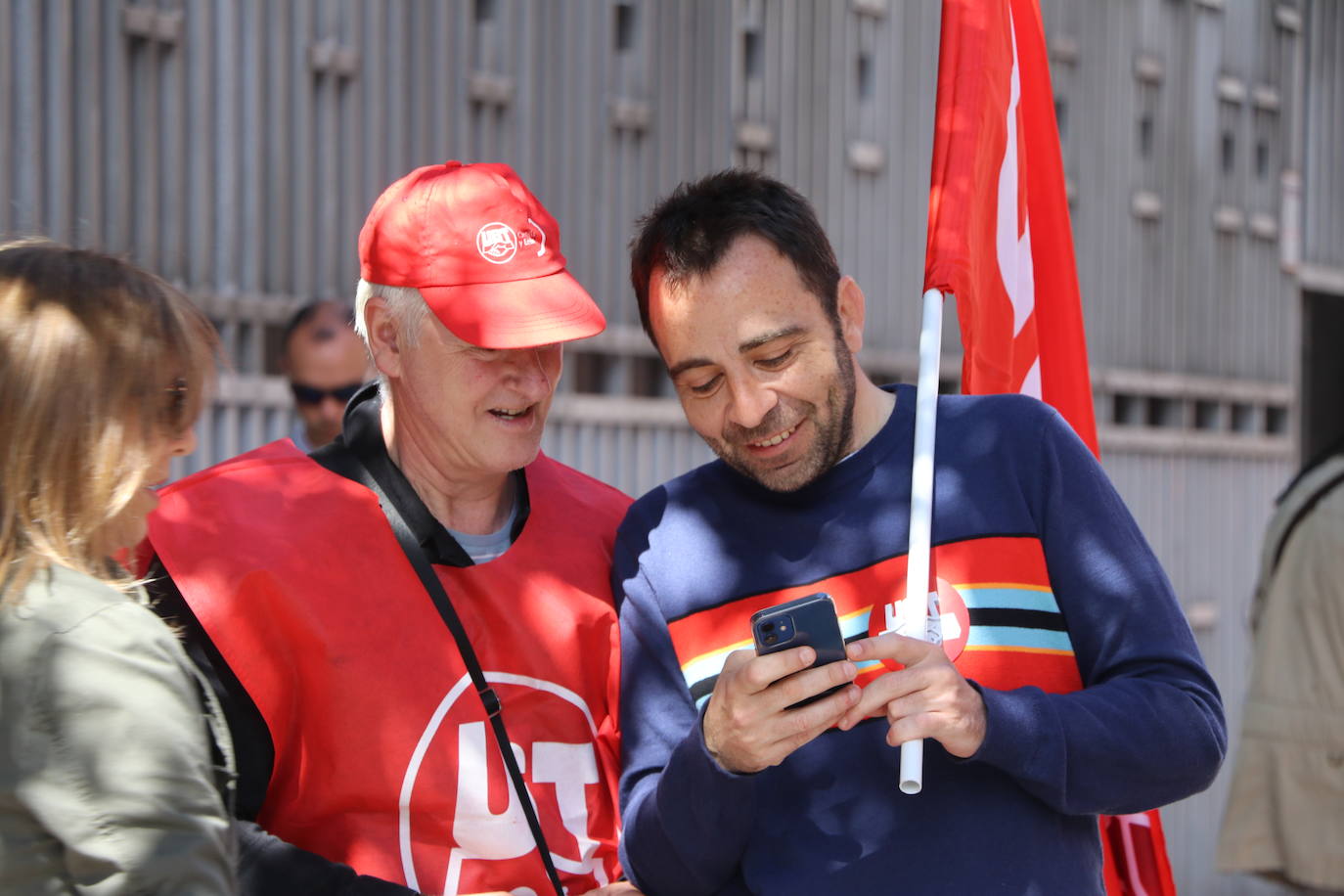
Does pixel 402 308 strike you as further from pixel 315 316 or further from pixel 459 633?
pixel 315 316

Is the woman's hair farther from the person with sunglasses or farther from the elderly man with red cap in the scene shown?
the person with sunglasses

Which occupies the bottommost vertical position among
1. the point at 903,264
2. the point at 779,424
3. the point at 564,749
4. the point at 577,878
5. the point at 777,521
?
the point at 577,878

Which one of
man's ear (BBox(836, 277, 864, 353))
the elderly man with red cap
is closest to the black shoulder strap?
the elderly man with red cap

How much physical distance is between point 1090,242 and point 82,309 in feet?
20.7

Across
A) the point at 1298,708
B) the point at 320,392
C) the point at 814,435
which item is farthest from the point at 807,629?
the point at 1298,708

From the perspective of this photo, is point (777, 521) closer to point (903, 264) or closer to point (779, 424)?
point (779, 424)

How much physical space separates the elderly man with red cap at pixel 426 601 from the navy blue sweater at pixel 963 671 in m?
0.14

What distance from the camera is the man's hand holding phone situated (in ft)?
6.73

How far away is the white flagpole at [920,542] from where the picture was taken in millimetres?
2111

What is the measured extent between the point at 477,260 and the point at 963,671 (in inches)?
→ 38.9

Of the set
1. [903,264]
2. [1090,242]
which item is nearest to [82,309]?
[903,264]

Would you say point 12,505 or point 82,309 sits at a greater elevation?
point 82,309

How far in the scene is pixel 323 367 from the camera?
4.38 metres

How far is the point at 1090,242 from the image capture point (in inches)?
296
